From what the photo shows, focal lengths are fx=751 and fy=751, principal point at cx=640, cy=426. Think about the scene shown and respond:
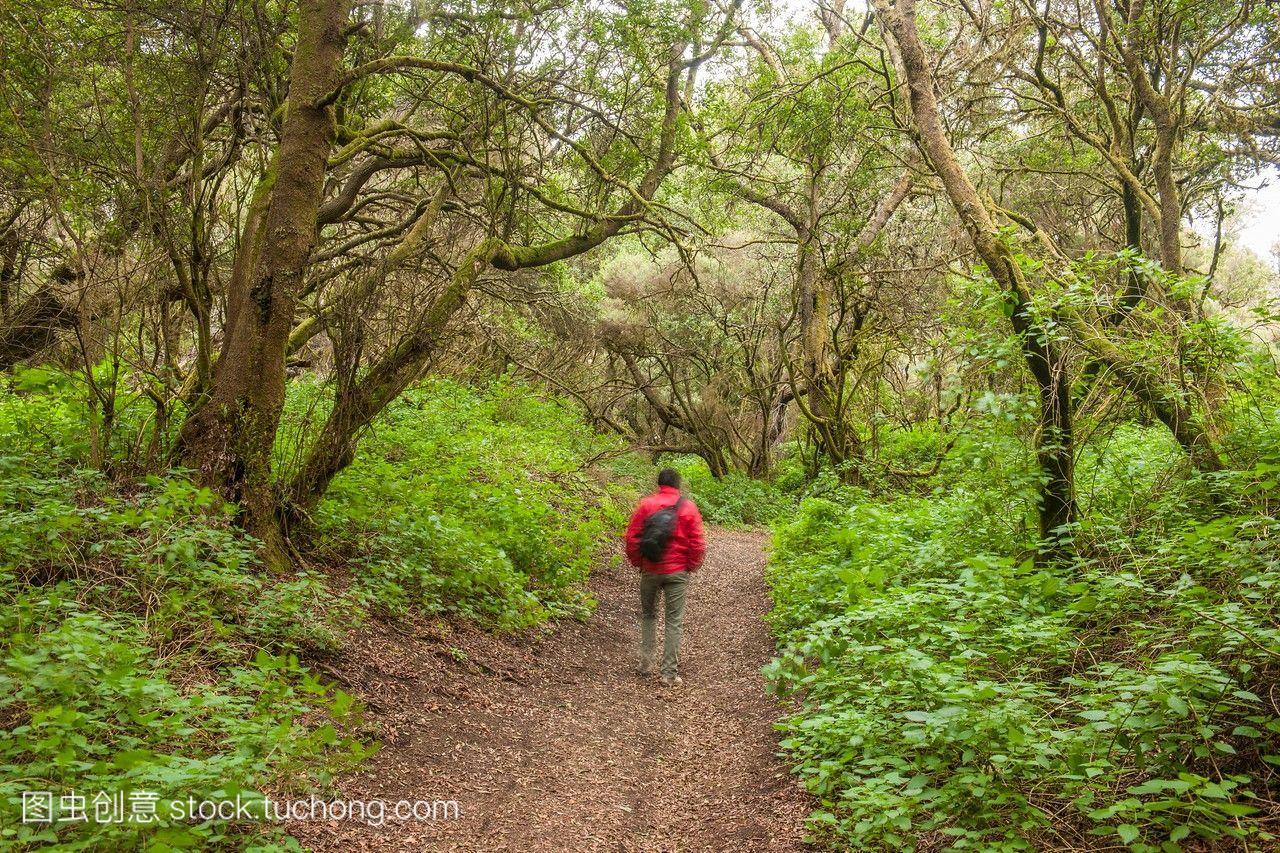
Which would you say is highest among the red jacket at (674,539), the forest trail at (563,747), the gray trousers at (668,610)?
the red jacket at (674,539)

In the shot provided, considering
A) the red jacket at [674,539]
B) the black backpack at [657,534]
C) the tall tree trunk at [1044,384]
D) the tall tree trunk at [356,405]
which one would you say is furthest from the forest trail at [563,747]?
the tall tree trunk at [1044,384]

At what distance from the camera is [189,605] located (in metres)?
4.59

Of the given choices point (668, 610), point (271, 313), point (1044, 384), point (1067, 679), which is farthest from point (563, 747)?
point (1044, 384)

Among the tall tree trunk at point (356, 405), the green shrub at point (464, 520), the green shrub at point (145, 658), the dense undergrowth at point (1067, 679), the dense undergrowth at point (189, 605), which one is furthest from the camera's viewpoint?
the green shrub at point (464, 520)

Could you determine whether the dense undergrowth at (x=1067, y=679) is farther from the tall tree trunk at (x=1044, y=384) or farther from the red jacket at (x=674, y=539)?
the red jacket at (x=674, y=539)

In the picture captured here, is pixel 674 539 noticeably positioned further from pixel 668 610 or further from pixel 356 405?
pixel 356 405

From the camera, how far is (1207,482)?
A: 5.47 m

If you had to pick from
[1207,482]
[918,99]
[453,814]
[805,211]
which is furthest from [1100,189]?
[453,814]

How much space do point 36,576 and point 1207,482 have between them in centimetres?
790

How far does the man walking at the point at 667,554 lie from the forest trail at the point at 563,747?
36 cm

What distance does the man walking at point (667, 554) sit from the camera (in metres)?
7.12

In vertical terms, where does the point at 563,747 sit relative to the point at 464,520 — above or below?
below

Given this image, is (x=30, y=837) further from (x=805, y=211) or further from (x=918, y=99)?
(x=805, y=211)

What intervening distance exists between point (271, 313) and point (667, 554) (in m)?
4.02
